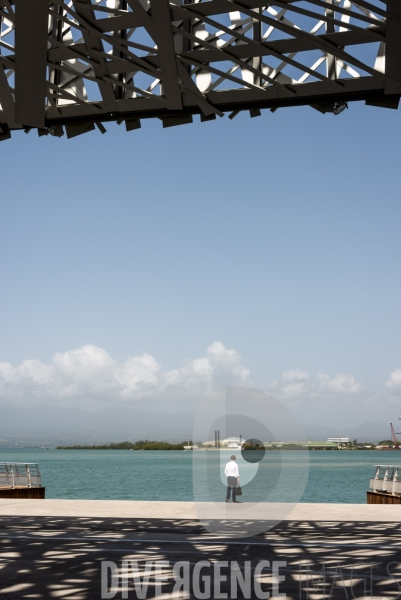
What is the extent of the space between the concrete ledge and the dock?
0.15 ft

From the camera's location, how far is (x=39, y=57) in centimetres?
927

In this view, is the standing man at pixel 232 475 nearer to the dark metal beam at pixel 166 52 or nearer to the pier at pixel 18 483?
the pier at pixel 18 483

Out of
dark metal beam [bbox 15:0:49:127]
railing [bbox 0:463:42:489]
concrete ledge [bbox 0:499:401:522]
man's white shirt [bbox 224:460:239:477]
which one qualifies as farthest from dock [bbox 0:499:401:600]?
railing [bbox 0:463:42:489]

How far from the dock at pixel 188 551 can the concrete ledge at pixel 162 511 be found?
5 cm

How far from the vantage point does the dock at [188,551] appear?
7.97m

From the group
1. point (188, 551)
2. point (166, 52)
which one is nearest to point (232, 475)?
point (188, 551)

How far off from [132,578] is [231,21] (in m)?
8.65

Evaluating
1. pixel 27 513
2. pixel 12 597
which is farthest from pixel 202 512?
pixel 12 597

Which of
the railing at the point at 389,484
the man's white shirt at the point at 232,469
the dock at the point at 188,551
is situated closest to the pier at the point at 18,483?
the dock at the point at 188,551

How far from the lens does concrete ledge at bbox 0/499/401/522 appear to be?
15.5m

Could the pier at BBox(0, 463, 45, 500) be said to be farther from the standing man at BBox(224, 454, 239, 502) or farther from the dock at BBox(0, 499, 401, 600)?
the standing man at BBox(224, 454, 239, 502)

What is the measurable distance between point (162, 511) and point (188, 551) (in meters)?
6.70

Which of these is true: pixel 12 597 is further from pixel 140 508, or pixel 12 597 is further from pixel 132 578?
pixel 140 508

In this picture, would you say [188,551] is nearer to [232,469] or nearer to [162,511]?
[162,511]
